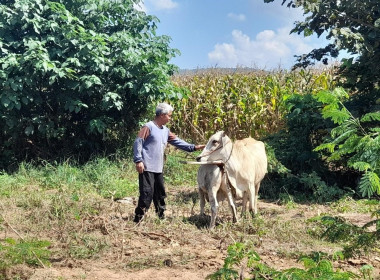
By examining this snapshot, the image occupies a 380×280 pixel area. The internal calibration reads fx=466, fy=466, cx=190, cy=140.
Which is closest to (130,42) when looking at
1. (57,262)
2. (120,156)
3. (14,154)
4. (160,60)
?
(160,60)

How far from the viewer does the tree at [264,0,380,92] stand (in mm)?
8547

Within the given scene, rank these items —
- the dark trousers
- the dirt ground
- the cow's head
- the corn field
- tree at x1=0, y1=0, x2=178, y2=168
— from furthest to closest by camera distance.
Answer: the corn field, tree at x1=0, y1=0, x2=178, y2=168, the dark trousers, the cow's head, the dirt ground

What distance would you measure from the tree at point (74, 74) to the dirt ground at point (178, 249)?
12.5 feet

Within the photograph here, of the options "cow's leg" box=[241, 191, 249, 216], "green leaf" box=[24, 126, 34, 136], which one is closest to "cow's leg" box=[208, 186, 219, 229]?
"cow's leg" box=[241, 191, 249, 216]

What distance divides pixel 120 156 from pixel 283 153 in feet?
12.8

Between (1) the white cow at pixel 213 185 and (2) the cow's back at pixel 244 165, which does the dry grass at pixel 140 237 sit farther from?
(2) the cow's back at pixel 244 165

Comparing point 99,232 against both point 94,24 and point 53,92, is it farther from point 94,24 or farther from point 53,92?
point 94,24

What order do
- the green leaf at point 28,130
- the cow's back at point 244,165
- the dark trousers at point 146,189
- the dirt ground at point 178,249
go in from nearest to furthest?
the dirt ground at point 178,249 → the dark trousers at point 146,189 → the cow's back at point 244,165 → the green leaf at point 28,130

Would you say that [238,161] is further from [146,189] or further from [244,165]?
[146,189]

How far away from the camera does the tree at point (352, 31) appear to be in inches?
336

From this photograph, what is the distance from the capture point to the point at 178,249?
18.9 feet

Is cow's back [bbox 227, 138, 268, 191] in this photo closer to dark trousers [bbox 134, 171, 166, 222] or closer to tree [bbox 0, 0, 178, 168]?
dark trousers [bbox 134, 171, 166, 222]

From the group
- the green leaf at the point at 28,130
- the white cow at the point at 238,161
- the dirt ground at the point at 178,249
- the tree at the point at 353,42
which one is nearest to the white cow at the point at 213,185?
the white cow at the point at 238,161

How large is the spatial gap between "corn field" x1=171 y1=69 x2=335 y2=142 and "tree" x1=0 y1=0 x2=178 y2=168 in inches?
90.2
